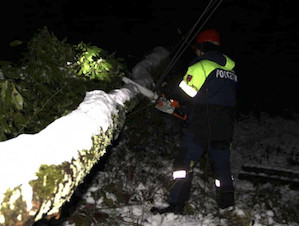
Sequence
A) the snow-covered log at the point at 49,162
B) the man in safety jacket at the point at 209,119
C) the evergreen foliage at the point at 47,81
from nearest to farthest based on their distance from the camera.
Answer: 1. the snow-covered log at the point at 49,162
2. the evergreen foliage at the point at 47,81
3. the man in safety jacket at the point at 209,119

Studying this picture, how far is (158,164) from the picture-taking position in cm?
474

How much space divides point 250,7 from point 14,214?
1972cm

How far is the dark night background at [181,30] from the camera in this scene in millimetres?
9555

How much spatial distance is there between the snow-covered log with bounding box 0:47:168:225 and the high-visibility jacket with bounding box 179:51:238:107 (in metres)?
1.45

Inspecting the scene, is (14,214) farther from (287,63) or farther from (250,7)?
(250,7)

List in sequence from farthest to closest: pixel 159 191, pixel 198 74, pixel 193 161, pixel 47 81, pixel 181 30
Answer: pixel 181 30, pixel 159 191, pixel 193 161, pixel 198 74, pixel 47 81

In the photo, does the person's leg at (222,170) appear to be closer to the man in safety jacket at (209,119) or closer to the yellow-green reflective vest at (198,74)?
the man in safety jacket at (209,119)

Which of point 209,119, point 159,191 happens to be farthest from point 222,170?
point 159,191

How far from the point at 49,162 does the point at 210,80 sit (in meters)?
2.49

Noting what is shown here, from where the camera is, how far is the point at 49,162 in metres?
1.49

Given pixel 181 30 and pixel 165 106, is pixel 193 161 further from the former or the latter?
pixel 181 30

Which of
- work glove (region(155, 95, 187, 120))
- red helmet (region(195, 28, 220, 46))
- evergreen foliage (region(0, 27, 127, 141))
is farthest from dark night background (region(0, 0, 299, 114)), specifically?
evergreen foliage (region(0, 27, 127, 141))

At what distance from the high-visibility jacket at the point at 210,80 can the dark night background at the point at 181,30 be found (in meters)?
2.84

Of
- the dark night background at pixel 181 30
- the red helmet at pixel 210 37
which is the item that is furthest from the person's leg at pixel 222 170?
the dark night background at pixel 181 30
